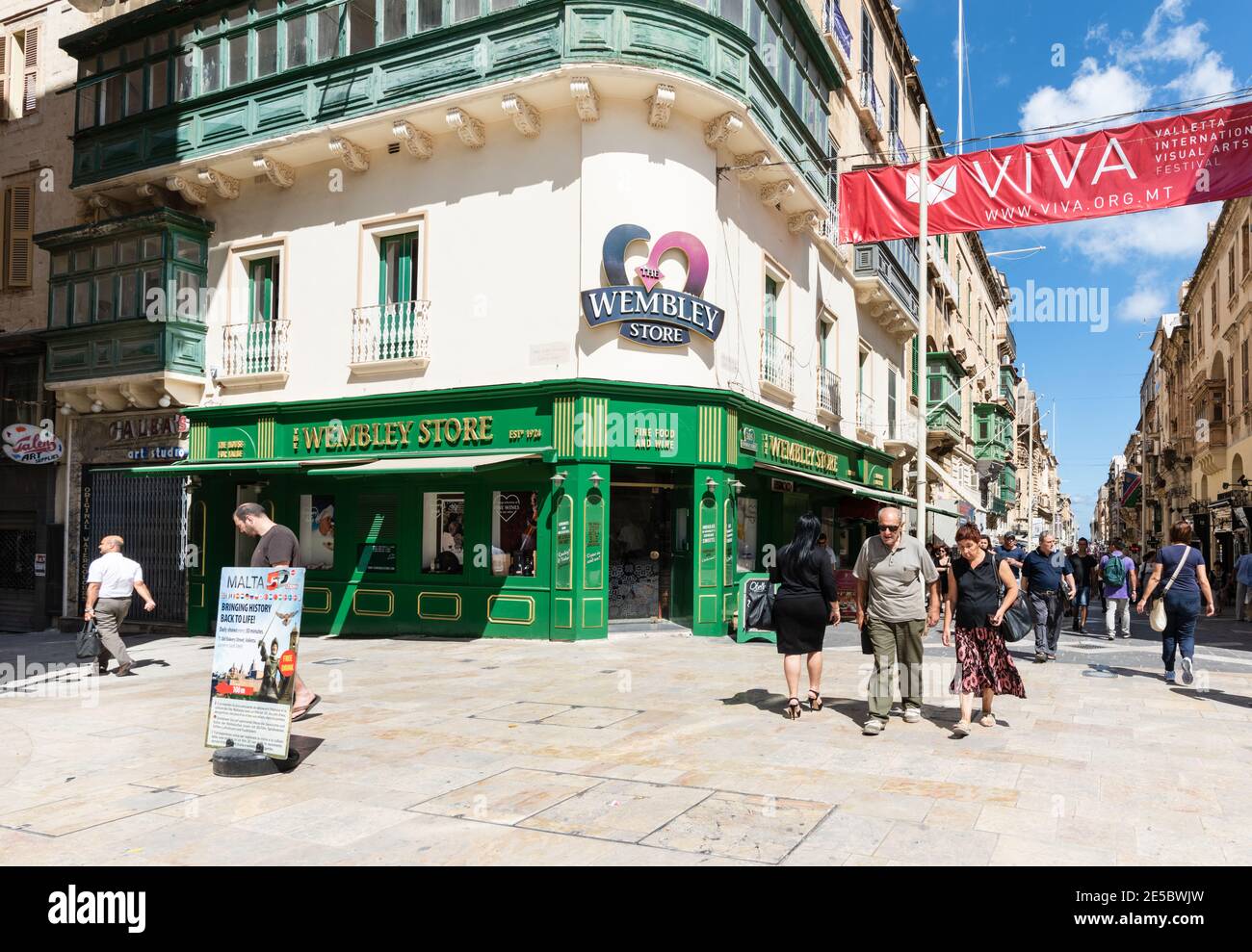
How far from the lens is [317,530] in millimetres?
16578

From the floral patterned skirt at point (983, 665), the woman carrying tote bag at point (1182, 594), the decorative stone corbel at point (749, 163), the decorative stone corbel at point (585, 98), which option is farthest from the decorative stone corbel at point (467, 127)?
the woman carrying tote bag at point (1182, 594)

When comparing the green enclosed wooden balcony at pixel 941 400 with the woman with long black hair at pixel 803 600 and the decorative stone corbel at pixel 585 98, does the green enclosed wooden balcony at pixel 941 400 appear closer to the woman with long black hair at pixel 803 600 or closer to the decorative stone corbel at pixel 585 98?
the decorative stone corbel at pixel 585 98

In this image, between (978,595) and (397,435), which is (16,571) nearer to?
(397,435)

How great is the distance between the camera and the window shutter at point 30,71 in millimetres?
20578

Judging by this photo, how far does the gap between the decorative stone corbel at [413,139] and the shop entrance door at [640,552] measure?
661 cm

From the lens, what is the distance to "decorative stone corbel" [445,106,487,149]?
1474 cm

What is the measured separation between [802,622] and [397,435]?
9.51m

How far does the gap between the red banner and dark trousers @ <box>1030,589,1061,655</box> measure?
18.7 ft

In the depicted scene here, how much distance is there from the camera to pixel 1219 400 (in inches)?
1294

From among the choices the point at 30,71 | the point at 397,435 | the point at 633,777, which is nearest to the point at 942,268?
the point at 397,435

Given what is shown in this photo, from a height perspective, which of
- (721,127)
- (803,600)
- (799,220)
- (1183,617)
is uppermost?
(721,127)
